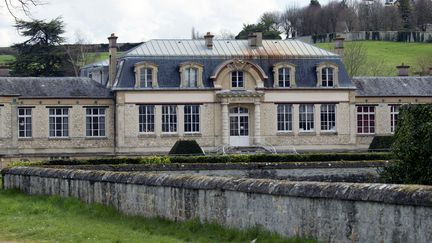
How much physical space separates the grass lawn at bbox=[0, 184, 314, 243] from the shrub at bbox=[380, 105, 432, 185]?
24.1 feet

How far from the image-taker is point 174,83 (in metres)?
57.8

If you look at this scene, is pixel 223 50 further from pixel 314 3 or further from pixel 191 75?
pixel 314 3

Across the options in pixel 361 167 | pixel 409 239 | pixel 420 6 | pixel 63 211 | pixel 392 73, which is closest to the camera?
pixel 409 239

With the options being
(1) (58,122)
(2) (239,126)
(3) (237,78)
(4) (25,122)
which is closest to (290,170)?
(2) (239,126)

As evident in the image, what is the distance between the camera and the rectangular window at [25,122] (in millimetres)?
55875

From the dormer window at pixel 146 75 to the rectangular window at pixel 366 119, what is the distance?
11992 millimetres

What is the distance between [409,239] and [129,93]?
45.3 metres

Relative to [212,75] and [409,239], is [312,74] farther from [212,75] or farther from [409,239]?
[409,239]

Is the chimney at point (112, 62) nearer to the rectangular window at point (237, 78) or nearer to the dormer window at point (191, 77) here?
the dormer window at point (191, 77)

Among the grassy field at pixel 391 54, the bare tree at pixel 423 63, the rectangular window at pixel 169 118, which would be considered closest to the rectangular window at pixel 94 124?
the rectangular window at pixel 169 118

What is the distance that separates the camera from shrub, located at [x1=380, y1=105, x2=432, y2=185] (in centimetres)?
2400

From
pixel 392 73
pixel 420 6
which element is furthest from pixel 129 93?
pixel 420 6

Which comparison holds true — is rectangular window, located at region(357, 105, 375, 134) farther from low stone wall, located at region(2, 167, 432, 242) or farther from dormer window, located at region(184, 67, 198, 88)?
low stone wall, located at region(2, 167, 432, 242)

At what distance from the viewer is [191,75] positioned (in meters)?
58.2
